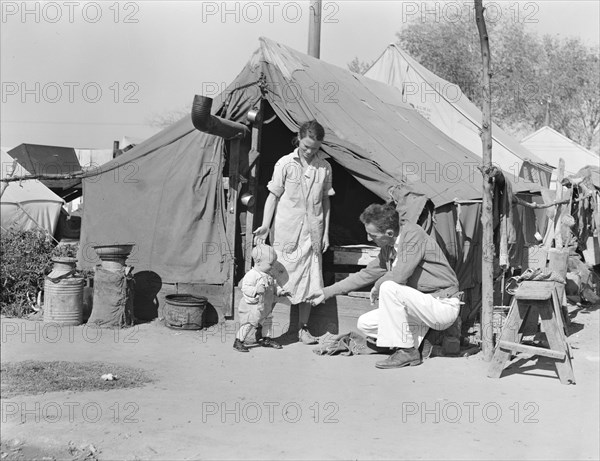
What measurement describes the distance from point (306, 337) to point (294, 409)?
192 cm

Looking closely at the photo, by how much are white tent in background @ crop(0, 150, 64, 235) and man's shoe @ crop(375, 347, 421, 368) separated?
263 inches

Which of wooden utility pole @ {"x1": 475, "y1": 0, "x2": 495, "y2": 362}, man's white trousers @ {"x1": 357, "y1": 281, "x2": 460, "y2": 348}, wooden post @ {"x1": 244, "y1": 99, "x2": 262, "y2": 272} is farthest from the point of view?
wooden post @ {"x1": 244, "y1": 99, "x2": 262, "y2": 272}

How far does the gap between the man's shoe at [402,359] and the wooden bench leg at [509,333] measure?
57 cm

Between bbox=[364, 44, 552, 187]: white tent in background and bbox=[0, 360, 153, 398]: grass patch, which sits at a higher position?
bbox=[364, 44, 552, 187]: white tent in background

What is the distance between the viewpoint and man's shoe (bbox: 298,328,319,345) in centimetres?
665

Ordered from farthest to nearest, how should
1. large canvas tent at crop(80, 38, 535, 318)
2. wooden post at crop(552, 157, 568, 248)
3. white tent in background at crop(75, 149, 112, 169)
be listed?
white tent in background at crop(75, 149, 112, 169)
wooden post at crop(552, 157, 568, 248)
large canvas tent at crop(80, 38, 535, 318)

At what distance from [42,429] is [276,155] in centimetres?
583

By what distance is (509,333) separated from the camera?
5.65 m

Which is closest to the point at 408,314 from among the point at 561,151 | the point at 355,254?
the point at 355,254

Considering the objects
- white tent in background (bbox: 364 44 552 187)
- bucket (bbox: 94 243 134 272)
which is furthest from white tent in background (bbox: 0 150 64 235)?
white tent in background (bbox: 364 44 552 187)

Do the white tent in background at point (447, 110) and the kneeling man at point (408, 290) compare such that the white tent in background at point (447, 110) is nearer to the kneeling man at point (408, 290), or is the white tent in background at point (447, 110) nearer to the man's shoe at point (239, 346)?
the kneeling man at point (408, 290)

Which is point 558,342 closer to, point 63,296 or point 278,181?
point 278,181

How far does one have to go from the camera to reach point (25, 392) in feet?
15.9

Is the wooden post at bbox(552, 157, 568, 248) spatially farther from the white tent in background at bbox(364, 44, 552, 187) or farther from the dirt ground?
the dirt ground
